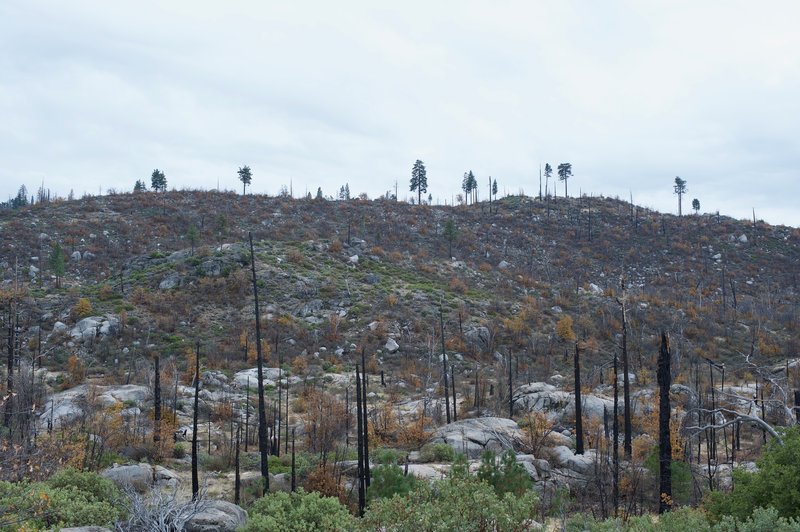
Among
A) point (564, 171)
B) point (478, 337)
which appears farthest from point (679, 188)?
point (478, 337)

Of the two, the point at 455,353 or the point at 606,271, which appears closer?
the point at 455,353

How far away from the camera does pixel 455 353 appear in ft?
158

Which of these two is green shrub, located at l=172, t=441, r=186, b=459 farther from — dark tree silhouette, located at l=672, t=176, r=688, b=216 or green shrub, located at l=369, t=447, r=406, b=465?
dark tree silhouette, located at l=672, t=176, r=688, b=216

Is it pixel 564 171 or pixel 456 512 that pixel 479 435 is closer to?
pixel 456 512

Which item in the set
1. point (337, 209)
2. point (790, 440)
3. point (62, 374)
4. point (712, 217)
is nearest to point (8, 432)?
point (62, 374)

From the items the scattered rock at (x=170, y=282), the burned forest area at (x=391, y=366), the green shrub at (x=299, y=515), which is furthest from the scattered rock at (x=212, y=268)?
the green shrub at (x=299, y=515)

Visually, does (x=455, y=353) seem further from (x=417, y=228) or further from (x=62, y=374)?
(x=417, y=228)

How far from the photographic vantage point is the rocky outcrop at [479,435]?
2761 cm

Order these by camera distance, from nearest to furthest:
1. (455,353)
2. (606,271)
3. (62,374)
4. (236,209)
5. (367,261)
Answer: (62,374), (455,353), (367,261), (606,271), (236,209)

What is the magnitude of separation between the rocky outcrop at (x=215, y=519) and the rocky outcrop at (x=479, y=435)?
1403cm

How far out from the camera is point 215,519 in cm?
1348

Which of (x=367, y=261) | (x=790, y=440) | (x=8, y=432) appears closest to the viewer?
(x=790, y=440)

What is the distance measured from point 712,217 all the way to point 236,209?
85.6 m

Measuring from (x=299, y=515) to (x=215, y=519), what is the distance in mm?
2525
